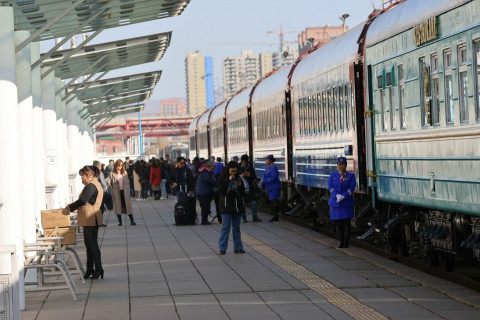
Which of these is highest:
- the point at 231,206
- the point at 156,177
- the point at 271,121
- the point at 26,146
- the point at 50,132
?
the point at 271,121

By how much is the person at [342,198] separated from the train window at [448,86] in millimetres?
6151

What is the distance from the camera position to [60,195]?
28859 mm

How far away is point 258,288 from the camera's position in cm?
1491

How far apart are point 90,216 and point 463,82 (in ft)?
20.3

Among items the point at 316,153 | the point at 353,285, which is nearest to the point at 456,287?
the point at 353,285

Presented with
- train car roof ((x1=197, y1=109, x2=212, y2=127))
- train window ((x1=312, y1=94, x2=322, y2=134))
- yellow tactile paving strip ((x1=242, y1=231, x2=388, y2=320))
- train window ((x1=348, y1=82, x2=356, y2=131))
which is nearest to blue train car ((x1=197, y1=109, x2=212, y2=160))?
train car roof ((x1=197, y1=109, x2=212, y2=127))

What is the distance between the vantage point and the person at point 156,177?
4728 cm

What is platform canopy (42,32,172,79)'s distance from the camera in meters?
26.5

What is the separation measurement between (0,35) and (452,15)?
5091mm

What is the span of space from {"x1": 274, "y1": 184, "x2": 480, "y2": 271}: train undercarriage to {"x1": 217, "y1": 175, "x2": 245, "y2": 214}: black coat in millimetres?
1998

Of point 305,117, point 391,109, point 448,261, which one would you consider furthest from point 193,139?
point 448,261

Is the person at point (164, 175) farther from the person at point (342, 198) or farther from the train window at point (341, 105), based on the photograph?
the person at point (342, 198)

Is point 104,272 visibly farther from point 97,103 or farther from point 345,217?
point 97,103

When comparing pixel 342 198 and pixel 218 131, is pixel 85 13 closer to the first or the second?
pixel 342 198
